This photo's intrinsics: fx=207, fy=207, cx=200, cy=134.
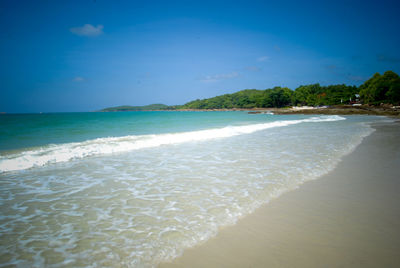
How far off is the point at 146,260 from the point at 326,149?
943 cm

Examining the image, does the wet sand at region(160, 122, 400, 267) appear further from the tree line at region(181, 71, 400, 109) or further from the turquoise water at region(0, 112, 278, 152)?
the tree line at region(181, 71, 400, 109)

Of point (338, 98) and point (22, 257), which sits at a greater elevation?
point (338, 98)

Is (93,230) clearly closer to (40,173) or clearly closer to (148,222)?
(148,222)

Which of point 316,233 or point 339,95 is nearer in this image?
point 316,233

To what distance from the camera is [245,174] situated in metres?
6.13

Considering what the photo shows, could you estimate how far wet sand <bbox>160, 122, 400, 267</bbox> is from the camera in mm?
2551

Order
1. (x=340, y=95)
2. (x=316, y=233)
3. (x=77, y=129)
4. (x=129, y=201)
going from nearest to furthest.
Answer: (x=316, y=233)
(x=129, y=201)
(x=77, y=129)
(x=340, y=95)

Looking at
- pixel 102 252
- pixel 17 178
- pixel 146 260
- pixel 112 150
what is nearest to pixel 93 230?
pixel 102 252

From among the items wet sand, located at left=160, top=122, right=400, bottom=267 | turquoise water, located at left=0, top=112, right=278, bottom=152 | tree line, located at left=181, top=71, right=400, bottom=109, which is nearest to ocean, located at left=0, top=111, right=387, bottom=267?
wet sand, located at left=160, top=122, right=400, bottom=267

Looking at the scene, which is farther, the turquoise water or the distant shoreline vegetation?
the distant shoreline vegetation

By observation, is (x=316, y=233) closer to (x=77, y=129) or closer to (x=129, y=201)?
(x=129, y=201)

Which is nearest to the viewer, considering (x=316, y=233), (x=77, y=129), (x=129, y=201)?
(x=316, y=233)

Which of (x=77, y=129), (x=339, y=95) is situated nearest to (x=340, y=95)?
(x=339, y=95)

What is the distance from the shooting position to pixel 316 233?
3.08 metres
